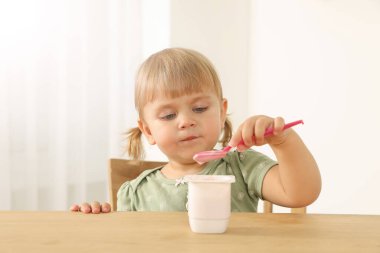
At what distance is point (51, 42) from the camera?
7.28 ft

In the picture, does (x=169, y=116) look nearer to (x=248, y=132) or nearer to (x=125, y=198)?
(x=125, y=198)

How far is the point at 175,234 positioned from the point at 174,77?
1.60 feet

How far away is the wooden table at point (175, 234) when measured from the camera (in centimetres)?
60

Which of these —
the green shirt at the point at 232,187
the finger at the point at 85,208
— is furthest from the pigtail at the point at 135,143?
the finger at the point at 85,208

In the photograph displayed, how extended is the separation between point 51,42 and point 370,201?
1440 mm

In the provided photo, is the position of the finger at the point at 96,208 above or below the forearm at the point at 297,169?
below

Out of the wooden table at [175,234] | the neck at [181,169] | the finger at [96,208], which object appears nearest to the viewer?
the wooden table at [175,234]

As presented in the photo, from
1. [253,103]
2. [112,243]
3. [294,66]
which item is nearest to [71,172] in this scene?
[253,103]

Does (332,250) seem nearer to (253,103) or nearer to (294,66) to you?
(294,66)

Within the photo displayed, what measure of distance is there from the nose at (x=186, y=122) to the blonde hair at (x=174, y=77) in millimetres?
53

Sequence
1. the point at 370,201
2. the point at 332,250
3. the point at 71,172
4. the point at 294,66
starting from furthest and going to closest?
the point at 71,172, the point at 294,66, the point at 370,201, the point at 332,250

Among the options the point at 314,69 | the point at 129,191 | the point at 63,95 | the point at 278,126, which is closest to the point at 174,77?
the point at 129,191

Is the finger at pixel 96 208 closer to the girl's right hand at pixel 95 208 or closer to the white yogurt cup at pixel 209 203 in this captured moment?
the girl's right hand at pixel 95 208

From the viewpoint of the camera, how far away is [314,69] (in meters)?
2.02
